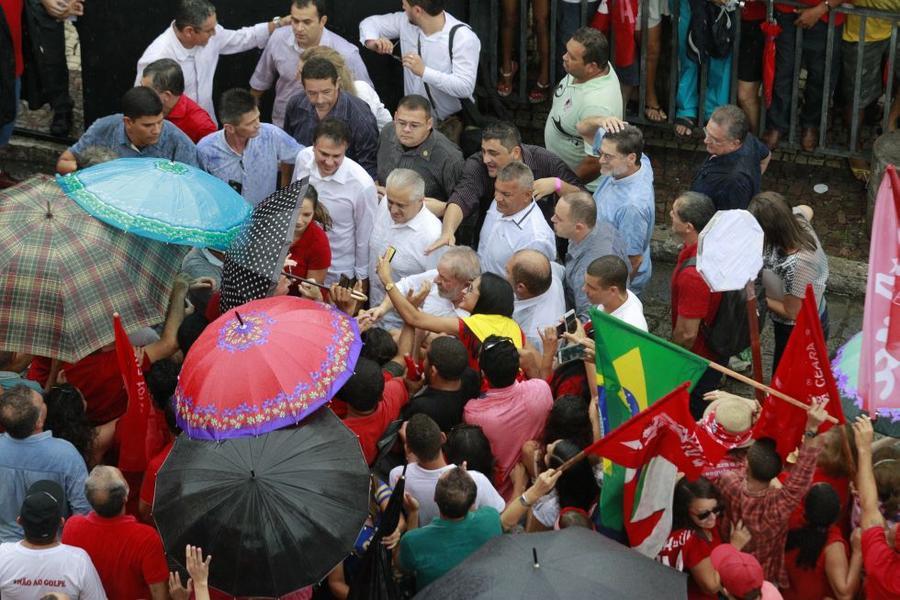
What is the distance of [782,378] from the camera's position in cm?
680

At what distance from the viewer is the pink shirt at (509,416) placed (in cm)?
723

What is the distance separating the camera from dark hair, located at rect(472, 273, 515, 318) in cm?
809

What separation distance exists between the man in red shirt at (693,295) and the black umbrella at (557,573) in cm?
282

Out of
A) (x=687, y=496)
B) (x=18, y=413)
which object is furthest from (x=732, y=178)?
(x=18, y=413)

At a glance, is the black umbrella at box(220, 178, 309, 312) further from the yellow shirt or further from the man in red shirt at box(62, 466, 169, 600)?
the yellow shirt

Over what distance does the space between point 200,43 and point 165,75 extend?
0.88 metres

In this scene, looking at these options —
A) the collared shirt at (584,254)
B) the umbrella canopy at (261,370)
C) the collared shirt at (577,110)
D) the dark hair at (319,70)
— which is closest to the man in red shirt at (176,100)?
the dark hair at (319,70)

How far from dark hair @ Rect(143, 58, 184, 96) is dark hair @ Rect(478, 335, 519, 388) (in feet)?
11.9

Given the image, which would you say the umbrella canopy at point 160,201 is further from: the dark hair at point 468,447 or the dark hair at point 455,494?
the dark hair at point 455,494

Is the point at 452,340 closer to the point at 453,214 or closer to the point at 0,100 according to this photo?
the point at 453,214

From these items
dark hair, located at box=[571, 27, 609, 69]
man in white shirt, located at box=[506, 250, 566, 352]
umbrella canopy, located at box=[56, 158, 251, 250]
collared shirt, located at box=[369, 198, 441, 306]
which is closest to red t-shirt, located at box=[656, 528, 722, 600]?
man in white shirt, located at box=[506, 250, 566, 352]

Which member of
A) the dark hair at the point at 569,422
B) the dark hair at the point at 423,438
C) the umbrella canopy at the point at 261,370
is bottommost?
the dark hair at the point at 569,422

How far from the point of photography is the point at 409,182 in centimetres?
889

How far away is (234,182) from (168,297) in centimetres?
222
